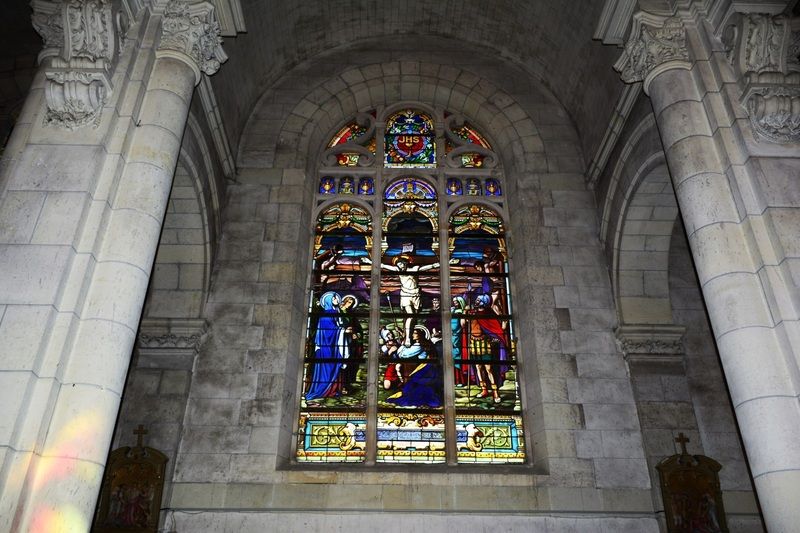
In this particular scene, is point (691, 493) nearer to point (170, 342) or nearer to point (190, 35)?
point (170, 342)

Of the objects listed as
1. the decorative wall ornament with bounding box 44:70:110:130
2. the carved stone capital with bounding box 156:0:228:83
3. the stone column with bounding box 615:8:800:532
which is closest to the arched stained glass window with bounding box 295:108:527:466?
the carved stone capital with bounding box 156:0:228:83

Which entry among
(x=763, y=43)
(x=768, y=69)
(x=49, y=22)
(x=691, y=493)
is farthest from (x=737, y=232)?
(x=49, y=22)

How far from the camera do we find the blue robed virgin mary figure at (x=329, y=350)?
26.1ft

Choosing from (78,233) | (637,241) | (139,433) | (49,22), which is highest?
(49,22)

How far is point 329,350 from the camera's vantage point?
8.21 metres

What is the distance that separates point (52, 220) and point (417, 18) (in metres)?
7.18

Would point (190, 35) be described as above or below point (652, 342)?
above

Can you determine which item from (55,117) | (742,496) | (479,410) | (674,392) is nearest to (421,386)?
(479,410)

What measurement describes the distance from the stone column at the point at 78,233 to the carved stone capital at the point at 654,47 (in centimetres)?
398

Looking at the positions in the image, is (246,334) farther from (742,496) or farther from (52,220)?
(742,496)

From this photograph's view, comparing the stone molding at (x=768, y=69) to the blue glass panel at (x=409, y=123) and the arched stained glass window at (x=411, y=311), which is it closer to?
the arched stained glass window at (x=411, y=311)

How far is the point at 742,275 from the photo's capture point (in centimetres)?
486

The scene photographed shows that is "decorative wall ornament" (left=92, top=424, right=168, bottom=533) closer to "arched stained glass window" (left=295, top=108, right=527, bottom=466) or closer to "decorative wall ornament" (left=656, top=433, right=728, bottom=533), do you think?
"arched stained glass window" (left=295, top=108, right=527, bottom=466)

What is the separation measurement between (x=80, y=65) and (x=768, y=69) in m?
5.31
